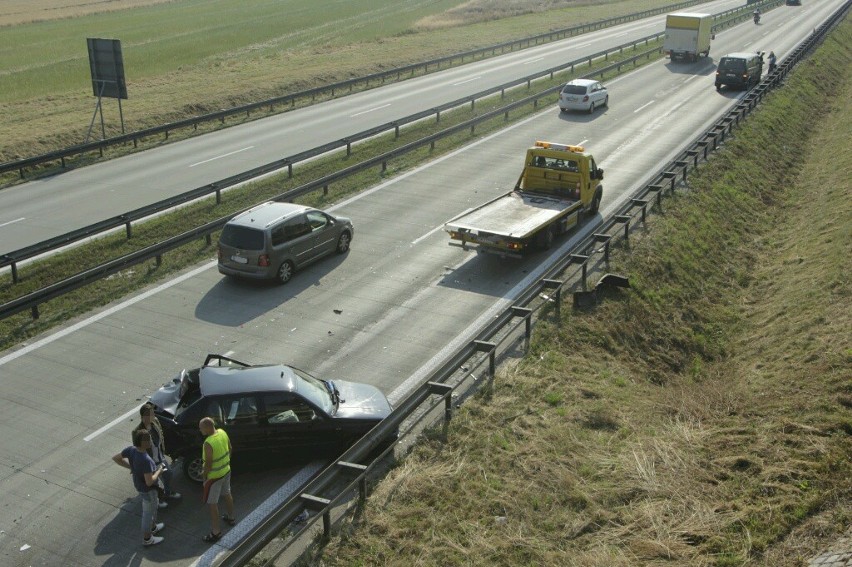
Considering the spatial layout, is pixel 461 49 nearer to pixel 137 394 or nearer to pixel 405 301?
pixel 405 301

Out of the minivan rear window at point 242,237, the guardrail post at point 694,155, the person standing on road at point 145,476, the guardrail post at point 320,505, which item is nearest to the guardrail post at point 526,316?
the minivan rear window at point 242,237

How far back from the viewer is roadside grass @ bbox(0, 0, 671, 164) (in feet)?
133

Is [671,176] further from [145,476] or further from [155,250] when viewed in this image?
[145,476]

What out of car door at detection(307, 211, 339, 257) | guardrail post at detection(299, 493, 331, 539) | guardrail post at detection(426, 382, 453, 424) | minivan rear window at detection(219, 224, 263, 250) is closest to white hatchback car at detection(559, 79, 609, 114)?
car door at detection(307, 211, 339, 257)

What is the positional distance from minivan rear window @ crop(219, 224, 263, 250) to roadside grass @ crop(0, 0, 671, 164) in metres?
13.8

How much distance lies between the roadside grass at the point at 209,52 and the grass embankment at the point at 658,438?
2186 cm

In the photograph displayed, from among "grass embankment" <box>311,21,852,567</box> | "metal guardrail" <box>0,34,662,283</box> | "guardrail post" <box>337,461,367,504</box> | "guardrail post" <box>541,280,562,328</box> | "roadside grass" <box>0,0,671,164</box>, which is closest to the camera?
"grass embankment" <box>311,21,852,567</box>

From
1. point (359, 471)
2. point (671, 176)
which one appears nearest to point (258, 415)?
point (359, 471)

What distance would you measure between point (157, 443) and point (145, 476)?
729 mm

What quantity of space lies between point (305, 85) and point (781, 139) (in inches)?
981

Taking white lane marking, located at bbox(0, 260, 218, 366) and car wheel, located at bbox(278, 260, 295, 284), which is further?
car wheel, located at bbox(278, 260, 295, 284)

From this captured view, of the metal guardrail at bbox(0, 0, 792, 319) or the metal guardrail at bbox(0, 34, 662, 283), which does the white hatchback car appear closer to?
the metal guardrail at bbox(0, 34, 662, 283)

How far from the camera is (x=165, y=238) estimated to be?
2320 centimetres

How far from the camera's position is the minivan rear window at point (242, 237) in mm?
19422
